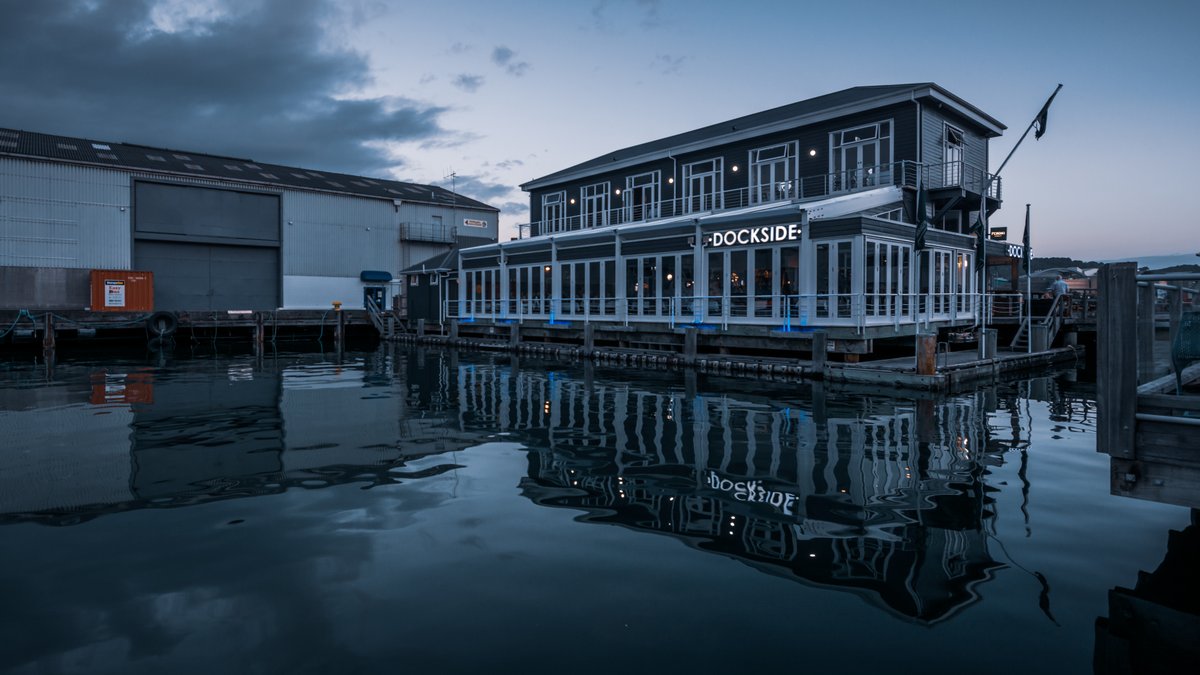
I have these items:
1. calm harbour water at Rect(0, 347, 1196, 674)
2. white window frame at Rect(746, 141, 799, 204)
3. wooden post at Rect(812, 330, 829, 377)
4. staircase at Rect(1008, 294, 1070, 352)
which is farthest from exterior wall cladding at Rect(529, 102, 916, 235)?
calm harbour water at Rect(0, 347, 1196, 674)

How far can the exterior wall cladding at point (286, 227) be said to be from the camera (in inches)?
1665

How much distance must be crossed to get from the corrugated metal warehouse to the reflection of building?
40438mm

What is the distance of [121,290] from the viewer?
43.0 m

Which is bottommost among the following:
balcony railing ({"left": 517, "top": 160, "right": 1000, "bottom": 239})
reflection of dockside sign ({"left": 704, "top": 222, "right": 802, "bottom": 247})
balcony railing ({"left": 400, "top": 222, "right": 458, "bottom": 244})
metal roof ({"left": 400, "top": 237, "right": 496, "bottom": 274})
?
reflection of dockside sign ({"left": 704, "top": 222, "right": 802, "bottom": 247})

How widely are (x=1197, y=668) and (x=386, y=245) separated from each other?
5630 cm

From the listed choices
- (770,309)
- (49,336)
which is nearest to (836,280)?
(770,309)

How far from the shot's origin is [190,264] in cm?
4741

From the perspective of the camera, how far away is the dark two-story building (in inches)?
909

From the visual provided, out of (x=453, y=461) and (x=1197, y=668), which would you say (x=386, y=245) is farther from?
(x=1197, y=668)

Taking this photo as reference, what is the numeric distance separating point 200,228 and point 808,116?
39576 mm

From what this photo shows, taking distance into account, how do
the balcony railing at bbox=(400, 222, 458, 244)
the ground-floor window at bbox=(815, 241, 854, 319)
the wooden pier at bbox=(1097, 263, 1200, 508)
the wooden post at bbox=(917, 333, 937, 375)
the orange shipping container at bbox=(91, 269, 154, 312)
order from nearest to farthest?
the wooden pier at bbox=(1097, 263, 1200, 508) → the wooden post at bbox=(917, 333, 937, 375) → the ground-floor window at bbox=(815, 241, 854, 319) → the orange shipping container at bbox=(91, 269, 154, 312) → the balcony railing at bbox=(400, 222, 458, 244)

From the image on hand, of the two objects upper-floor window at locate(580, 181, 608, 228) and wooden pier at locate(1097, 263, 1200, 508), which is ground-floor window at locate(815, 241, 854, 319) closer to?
wooden pier at locate(1097, 263, 1200, 508)

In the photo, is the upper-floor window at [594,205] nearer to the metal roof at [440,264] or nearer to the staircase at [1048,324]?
the metal roof at [440,264]

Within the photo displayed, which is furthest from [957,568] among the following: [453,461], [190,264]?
[190,264]
